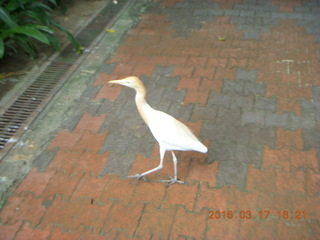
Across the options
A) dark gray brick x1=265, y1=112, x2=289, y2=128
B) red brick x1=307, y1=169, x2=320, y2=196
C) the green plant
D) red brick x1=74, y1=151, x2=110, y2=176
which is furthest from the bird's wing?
the green plant

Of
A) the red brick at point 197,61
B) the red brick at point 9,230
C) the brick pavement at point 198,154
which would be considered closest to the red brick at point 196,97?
the brick pavement at point 198,154

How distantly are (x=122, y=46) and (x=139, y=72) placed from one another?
744 mm

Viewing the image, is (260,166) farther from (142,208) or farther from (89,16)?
(89,16)

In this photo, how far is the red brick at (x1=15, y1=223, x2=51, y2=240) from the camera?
271 centimetres

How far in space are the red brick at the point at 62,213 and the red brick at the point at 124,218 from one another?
27cm

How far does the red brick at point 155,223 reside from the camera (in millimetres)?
2662

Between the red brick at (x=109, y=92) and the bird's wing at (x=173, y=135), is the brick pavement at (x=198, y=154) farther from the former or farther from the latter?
the bird's wing at (x=173, y=135)

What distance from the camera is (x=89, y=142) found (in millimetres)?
3494

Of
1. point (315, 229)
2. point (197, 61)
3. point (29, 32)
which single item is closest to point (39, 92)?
point (29, 32)

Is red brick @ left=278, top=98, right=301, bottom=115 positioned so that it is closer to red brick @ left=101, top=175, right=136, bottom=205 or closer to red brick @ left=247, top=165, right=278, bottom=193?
red brick @ left=247, top=165, right=278, bottom=193

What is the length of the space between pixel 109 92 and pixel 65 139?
852mm

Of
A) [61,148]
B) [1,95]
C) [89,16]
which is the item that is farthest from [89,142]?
[89,16]

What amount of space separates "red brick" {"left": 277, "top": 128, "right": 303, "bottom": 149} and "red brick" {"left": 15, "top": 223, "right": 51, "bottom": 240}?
2.09 metres

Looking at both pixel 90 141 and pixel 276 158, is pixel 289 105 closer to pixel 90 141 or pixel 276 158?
pixel 276 158
